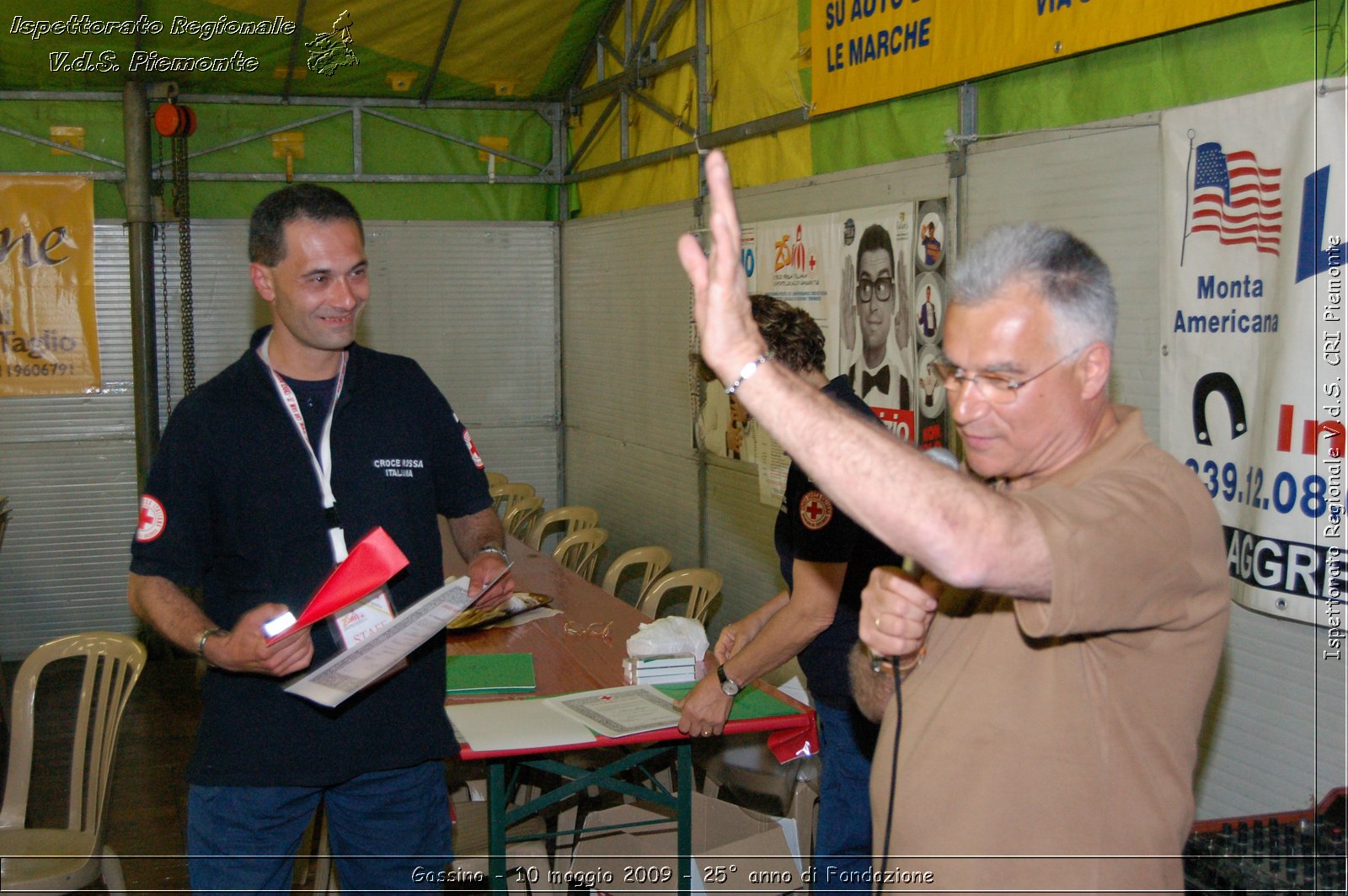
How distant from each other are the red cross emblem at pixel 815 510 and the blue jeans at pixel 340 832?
3.17 ft

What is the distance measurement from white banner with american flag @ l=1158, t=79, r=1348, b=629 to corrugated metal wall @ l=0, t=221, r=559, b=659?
5730 millimetres

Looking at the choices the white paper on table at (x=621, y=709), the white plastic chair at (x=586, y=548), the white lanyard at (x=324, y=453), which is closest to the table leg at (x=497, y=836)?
the white paper on table at (x=621, y=709)

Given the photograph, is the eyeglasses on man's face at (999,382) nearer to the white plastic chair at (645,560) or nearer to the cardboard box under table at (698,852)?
the cardboard box under table at (698,852)

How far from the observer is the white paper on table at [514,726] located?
2.80 metres

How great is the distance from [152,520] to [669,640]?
1661mm

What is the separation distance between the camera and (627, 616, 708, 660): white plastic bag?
3367 mm

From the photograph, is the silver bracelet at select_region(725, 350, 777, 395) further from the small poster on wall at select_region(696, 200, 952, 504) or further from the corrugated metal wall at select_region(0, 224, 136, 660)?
the corrugated metal wall at select_region(0, 224, 136, 660)

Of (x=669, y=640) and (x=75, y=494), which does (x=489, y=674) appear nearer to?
(x=669, y=640)

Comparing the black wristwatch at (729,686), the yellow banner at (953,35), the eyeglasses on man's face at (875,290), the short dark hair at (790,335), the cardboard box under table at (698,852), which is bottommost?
the cardboard box under table at (698,852)

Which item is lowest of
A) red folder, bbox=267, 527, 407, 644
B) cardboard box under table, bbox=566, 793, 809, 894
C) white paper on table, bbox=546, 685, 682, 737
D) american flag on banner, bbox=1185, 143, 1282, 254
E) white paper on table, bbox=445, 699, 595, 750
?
cardboard box under table, bbox=566, 793, 809, 894

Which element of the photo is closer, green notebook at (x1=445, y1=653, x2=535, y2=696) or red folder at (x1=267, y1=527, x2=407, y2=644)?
red folder at (x1=267, y1=527, x2=407, y2=644)

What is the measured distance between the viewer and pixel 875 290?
4188 mm

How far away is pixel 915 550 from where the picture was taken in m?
1.07

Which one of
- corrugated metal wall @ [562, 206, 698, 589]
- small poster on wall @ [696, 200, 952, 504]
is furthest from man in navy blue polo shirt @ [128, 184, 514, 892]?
corrugated metal wall @ [562, 206, 698, 589]
